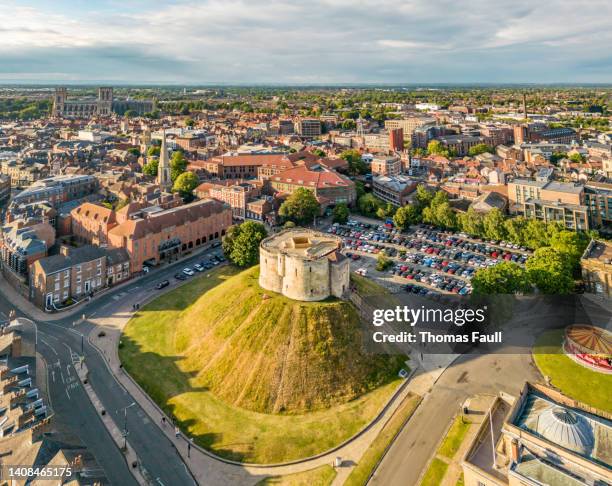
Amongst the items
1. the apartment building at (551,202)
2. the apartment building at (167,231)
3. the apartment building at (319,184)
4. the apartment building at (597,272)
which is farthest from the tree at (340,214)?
the apartment building at (597,272)

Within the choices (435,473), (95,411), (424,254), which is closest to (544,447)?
(435,473)

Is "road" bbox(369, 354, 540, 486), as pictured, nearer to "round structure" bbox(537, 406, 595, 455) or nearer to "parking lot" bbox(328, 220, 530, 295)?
"round structure" bbox(537, 406, 595, 455)

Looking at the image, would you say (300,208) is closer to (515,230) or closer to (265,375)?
(515,230)

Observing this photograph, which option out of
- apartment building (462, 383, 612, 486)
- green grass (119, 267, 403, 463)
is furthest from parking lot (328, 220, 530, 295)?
apartment building (462, 383, 612, 486)

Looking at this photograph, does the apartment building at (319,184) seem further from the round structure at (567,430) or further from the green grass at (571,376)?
the round structure at (567,430)

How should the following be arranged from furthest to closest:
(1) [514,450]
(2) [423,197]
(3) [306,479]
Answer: (2) [423,197], (3) [306,479], (1) [514,450]

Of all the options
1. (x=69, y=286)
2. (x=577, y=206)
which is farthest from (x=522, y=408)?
(x=577, y=206)
